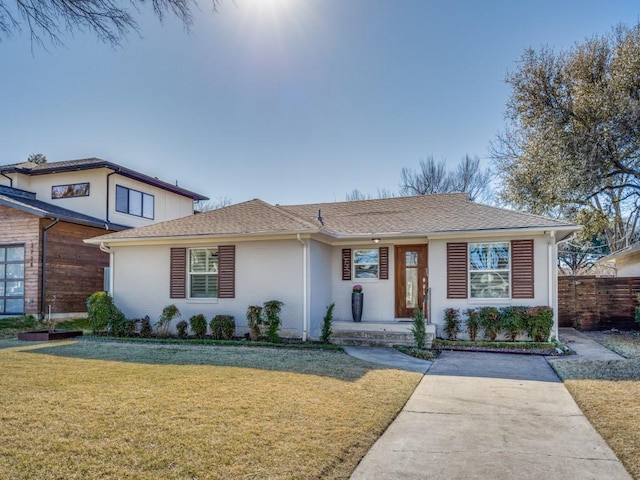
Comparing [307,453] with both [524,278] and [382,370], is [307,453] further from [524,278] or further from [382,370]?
[524,278]

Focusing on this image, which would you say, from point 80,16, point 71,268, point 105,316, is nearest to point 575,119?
point 80,16

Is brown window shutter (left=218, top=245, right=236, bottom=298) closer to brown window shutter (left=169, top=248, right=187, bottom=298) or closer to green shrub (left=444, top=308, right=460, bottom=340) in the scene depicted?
brown window shutter (left=169, top=248, right=187, bottom=298)

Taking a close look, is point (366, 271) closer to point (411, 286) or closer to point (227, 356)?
point (411, 286)

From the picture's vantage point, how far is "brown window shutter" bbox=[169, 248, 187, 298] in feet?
40.7

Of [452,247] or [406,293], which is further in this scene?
[406,293]

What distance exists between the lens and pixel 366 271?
12625mm

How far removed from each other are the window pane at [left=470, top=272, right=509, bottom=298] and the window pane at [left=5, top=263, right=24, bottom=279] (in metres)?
13.8

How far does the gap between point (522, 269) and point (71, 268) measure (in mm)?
13878

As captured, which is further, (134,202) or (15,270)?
(134,202)

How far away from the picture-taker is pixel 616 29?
14398 mm

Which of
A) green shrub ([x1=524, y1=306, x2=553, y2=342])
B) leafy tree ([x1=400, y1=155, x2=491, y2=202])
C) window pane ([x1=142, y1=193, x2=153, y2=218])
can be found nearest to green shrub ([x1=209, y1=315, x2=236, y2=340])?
green shrub ([x1=524, y1=306, x2=553, y2=342])

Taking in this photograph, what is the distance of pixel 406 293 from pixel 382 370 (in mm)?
4864

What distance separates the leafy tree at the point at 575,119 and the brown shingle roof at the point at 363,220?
127 inches

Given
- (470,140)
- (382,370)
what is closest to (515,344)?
(382,370)
